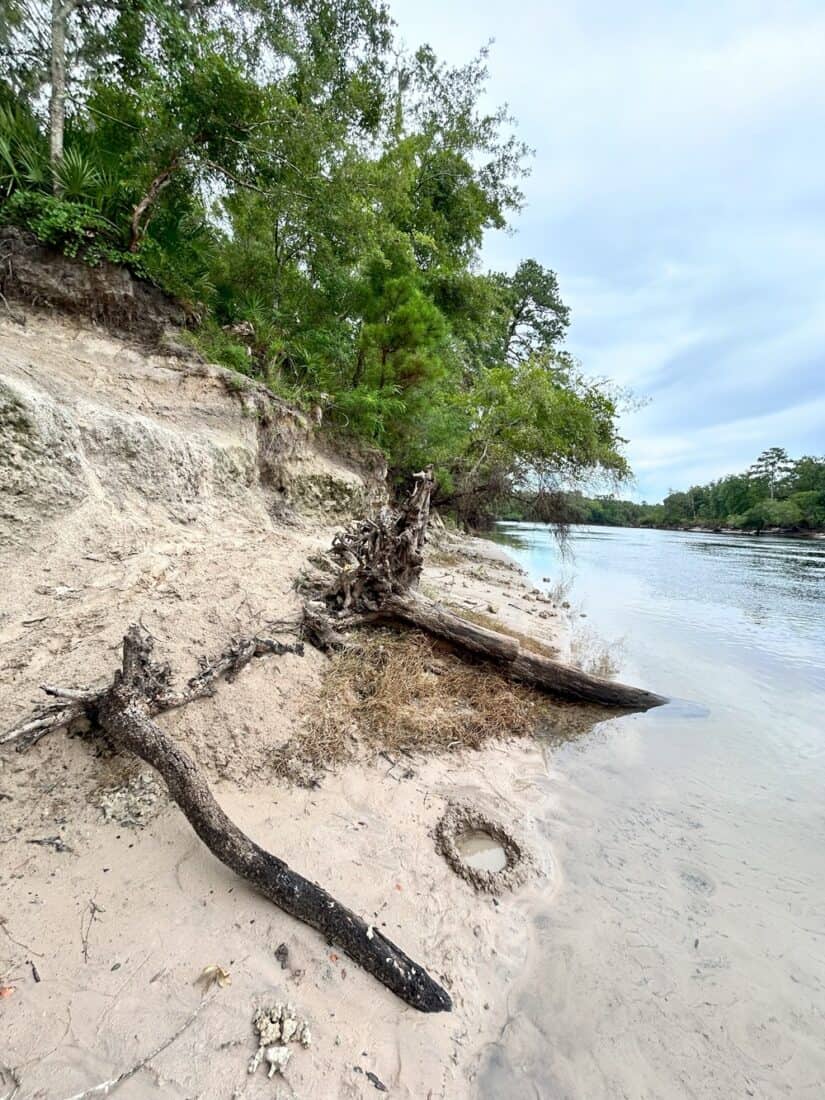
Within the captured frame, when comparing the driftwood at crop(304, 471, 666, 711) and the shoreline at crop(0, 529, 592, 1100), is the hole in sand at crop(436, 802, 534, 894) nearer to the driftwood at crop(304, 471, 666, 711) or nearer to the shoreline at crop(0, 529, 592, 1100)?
the shoreline at crop(0, 529, 592, 1100)

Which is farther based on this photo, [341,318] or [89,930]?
[341,318]

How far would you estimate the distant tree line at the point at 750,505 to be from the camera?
4975 centimetres

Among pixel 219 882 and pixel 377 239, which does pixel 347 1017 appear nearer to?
pixel 219 882

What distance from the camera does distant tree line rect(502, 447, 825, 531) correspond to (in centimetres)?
4975

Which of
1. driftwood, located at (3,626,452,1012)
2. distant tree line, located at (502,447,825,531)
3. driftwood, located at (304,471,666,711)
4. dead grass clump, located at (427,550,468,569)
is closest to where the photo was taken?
driftwood, located at (3,626,452,1012)

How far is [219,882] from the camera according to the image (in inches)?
77.9

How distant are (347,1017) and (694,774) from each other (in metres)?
3.26

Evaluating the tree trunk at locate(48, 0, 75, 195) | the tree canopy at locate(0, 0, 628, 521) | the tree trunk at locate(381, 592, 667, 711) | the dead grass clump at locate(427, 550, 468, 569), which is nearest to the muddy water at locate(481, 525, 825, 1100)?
the tree trunk at locate(381, 592, 667, 711)

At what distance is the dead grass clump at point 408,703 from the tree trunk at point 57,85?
23.8 ft

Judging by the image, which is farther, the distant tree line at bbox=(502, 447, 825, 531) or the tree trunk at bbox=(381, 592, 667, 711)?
the distant tree line at bbox=(502, 447, 825, 531)

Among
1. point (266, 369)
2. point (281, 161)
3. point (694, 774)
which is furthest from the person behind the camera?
point (266, 369)

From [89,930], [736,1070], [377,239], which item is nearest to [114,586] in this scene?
[89,930]

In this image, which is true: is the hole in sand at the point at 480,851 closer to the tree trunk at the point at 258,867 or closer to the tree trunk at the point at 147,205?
the tree trunk at the point at 258,867

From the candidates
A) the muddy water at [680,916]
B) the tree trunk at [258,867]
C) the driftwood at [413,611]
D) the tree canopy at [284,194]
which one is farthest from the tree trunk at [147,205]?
the muddy water at [680,916]
